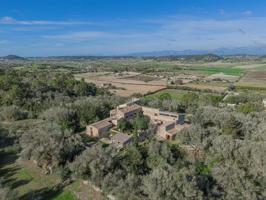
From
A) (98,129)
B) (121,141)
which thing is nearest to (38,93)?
(98,129)

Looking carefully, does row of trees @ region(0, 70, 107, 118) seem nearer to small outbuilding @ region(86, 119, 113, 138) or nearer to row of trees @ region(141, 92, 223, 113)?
small outbuilding @ region(86, 119, 113, 138)

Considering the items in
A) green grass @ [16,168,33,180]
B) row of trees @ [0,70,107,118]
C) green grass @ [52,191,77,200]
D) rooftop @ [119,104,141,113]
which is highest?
row of trees @ [0,70,107,118]

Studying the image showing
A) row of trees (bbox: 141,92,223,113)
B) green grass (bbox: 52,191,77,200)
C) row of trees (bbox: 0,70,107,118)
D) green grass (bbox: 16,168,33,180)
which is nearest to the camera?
green grass (bbox: 52,191,77,200)

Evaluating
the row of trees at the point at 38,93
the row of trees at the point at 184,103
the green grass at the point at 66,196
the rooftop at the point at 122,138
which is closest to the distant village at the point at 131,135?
the rooftop at the point at 122,138

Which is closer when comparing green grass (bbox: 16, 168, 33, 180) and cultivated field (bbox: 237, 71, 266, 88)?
green grass (bbox: 16, 168, 33, 180)

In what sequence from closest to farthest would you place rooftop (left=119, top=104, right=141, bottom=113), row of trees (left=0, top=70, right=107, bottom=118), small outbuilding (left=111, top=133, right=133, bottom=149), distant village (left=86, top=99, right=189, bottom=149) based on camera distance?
1. small outbuilding (left=111, top=133, right=133, bottom=149)
2. distant village (left=86, top=99, right=189, bottom=149)
3. rooftop (left=119, top=104, right=141, bottom=113)
4. row of trees (left=0, top=70, right=107, bottom=118)

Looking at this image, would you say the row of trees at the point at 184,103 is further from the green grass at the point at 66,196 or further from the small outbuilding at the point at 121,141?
the green grass at the point at 66,196

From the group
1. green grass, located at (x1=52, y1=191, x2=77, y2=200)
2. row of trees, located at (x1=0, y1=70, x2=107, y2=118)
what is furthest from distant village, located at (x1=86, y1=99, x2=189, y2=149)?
row of trees, located at (x1=0, y1=70, x2=107, y2=118)

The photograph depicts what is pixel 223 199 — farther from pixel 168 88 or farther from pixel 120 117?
pixel 168 88
